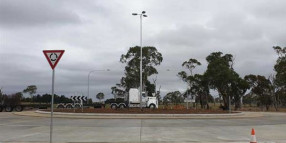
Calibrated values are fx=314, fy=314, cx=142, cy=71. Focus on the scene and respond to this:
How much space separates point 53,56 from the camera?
10.1 m

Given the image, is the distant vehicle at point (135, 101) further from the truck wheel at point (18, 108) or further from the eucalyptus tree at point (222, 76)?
the truck wheel at point (18, 108)

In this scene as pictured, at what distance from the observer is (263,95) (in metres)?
68.2

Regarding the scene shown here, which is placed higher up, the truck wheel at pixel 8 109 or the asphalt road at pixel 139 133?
the truck wheel at pixel 8 109

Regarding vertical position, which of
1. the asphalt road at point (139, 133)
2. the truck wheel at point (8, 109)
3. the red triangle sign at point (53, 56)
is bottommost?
the asphalt road at point (139, 133)

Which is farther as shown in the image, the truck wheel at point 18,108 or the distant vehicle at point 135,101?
the truck wheel at point 18,108

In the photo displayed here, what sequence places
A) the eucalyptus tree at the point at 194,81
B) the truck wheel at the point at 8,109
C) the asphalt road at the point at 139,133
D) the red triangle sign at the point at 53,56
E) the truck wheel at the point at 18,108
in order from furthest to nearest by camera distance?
1. the eucalyptus tree at the point at 194,81
2. the truck wheel at the point at 18,108
3. the truck wheel at the point at 8,109
4. the asphalt road at the point at 139,133
5. the red triangle sign at the point at 53,56

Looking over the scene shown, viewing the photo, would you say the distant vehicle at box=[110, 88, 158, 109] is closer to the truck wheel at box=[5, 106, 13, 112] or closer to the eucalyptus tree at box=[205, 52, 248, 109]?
the eucalyptus tree at box=[205, 52, 248, 109]

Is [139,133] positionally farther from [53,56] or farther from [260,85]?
[260,85]

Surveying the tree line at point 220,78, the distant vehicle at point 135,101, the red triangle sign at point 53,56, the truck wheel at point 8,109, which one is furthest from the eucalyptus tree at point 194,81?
the red triangle sign at point 53,56

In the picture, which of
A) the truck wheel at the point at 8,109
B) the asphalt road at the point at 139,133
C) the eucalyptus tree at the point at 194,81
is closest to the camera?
the asphalt road at the point at 139,133

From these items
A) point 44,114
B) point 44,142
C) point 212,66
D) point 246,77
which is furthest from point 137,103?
point 44,142

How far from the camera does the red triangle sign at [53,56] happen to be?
1002cm

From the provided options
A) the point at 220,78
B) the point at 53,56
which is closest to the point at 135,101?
the point at 220,78

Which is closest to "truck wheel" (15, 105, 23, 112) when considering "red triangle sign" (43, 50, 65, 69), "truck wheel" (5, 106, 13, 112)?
"truck wheel" (5, 106, 13, 112)
